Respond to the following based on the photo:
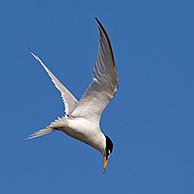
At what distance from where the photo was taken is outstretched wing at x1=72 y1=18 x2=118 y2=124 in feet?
23.4

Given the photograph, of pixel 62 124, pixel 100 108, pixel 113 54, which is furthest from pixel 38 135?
pixel 113 54

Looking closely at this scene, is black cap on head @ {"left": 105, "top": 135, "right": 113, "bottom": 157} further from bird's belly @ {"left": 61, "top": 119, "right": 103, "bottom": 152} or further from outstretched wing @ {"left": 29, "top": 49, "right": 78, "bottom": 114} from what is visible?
outstretched wing @ {"left": 29, "top": 49, "right": 78, "bottom": 114}

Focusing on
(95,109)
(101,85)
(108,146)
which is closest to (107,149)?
(108,146)

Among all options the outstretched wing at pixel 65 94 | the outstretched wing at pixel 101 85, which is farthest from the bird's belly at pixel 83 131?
the outstretched wing at pixel 65 94

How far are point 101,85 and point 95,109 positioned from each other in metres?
0.56

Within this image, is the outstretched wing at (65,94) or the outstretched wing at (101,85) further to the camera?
the outstretched wing at (65,94)

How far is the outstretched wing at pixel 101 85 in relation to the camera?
281 inches

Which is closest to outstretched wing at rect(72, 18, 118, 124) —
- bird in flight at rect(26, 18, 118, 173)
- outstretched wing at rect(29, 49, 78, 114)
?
bird in flight at rect(26, 18, 118, 173)

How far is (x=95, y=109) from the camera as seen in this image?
8.23m

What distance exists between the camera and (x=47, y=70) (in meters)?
9.72

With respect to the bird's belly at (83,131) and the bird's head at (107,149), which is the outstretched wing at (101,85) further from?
the bird's head at (107,149)

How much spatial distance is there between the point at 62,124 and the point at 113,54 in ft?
5.10

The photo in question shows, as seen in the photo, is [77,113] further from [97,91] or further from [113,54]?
[113,54]

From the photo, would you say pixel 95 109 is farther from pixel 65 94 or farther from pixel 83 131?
pixel 65 94
